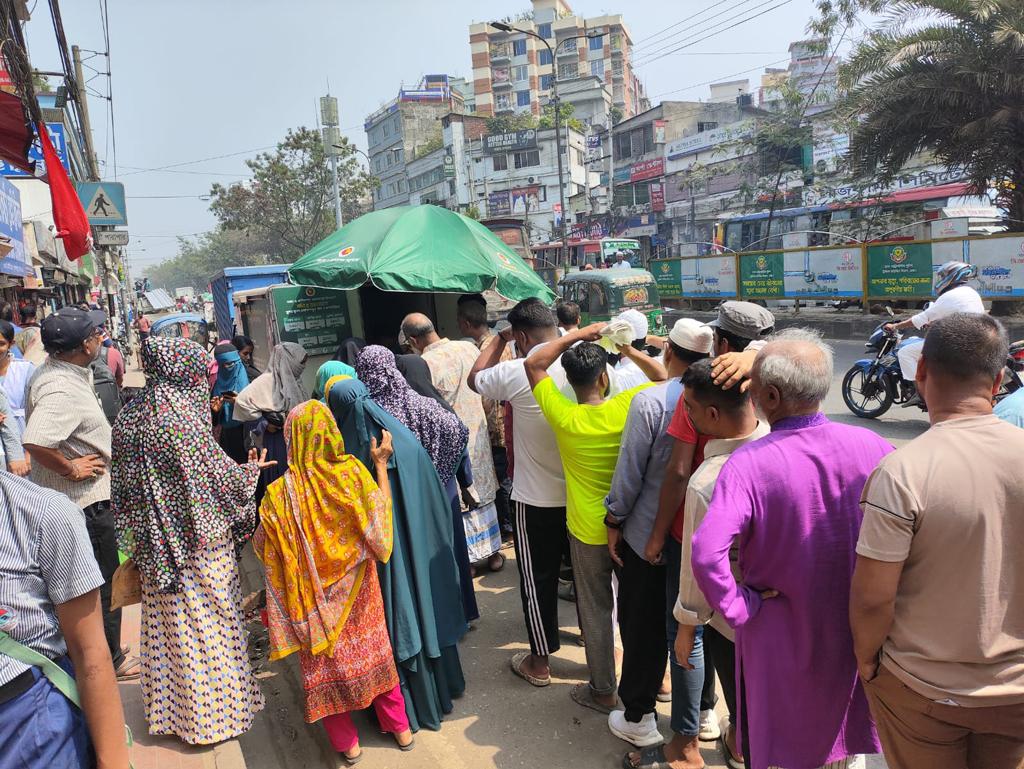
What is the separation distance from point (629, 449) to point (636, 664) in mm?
891

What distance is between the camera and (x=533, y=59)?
224 feet

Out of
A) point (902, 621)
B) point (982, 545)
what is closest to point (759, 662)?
point (902, 621)

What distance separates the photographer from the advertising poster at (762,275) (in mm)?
18031

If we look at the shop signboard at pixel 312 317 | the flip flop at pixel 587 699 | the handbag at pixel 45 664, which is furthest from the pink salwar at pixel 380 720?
the shop signboard at pixel 312 317

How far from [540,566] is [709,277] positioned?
18.1 meters

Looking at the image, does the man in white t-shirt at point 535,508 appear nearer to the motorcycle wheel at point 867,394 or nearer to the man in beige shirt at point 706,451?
the man in beige shirt at point 706,451

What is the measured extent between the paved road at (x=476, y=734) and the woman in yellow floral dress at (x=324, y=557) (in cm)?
37

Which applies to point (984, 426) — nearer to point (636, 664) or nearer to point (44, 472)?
point (636, 664)

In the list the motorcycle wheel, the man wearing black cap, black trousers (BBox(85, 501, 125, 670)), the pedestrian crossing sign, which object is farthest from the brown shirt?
the pedestrian crossing sign

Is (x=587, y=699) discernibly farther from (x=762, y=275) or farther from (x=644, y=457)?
(x=762, y=275)

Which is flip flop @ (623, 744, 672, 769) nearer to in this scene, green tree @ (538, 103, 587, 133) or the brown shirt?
the brown shirt

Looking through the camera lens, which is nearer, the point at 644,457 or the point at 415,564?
the point at 644,457

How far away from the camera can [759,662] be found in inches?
Answer: 74.0

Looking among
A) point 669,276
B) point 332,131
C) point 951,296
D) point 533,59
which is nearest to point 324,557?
point 951,296
